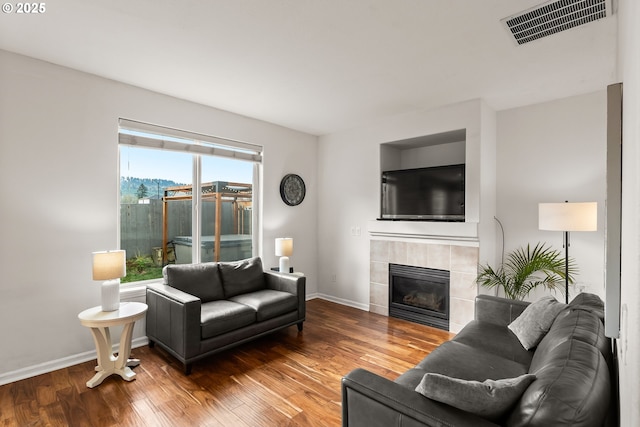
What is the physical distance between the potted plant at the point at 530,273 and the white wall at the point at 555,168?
0.09m

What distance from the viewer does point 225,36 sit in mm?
2305

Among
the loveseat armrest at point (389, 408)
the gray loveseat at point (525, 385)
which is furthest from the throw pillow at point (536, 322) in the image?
the loveseat armrest at point (389, 408)

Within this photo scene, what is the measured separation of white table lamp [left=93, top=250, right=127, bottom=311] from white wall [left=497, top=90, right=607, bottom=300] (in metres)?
4.15

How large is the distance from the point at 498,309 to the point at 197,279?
2.90 meters

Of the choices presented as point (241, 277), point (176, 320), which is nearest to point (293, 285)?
point (241, 277)

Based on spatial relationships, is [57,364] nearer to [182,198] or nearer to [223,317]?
[223,317]

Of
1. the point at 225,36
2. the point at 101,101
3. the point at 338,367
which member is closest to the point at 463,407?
the point at 338,367

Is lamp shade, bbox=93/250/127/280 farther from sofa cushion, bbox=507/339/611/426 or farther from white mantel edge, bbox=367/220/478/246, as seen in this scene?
white mantel edge, bbox=367/220/478/246

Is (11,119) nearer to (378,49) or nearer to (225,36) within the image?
(225,36)

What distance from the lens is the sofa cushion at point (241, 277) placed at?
11.6 ft

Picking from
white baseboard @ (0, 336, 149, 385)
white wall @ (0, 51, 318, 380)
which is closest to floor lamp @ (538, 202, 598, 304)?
white wall @ (0, 51, 318, 380)

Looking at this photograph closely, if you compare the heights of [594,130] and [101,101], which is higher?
[101,101]

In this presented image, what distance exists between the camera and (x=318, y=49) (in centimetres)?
248

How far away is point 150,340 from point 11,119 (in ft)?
7.59
